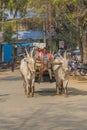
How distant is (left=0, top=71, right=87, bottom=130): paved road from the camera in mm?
11930

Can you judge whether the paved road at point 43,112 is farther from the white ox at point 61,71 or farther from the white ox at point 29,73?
the white ox at point 61,71

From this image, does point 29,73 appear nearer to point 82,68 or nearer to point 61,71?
point 61,71

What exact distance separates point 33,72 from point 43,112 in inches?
191

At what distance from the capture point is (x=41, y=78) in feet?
65.0

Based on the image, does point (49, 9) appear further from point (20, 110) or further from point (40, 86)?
point (20, 110)

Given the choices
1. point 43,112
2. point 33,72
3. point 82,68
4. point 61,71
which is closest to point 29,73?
point 33,72

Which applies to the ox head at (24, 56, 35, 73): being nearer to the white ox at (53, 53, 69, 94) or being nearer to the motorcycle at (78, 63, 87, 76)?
the white ox at (53, 53, 69, 94)

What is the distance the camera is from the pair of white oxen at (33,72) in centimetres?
1919

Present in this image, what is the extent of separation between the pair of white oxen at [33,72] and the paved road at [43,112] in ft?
1.33

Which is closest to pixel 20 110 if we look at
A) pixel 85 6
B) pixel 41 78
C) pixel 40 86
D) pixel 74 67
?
pixel 41 78

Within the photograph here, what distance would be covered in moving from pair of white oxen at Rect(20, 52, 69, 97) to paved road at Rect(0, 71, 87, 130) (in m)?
0.41

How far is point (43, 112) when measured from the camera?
14.4 m

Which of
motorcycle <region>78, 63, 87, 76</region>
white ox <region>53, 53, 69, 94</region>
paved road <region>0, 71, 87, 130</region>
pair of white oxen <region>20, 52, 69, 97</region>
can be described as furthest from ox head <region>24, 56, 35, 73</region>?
motorcycle <region>78, 63, 87, 76</region>

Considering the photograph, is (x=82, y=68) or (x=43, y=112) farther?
(x=82, y=68)
